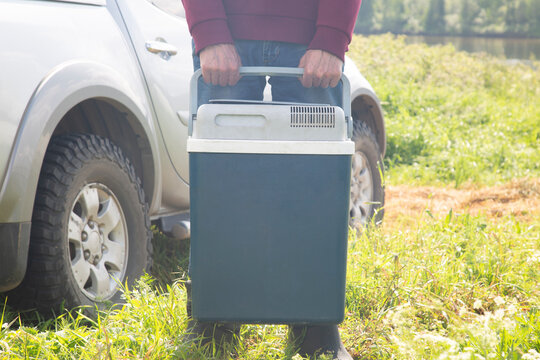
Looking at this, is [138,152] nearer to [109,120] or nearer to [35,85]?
[109,120]

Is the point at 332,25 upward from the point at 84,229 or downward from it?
upward

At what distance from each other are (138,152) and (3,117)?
0.80 m

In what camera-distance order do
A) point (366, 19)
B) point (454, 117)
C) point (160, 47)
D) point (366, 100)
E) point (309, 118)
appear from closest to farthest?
point (309, 118) < point (160, 47) < point (366, 100) < point (454, 117) < point (366, 19)

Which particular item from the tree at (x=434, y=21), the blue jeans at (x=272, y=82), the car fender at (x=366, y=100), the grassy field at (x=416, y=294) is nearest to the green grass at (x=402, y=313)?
the grassy field at (x=416, y=294)

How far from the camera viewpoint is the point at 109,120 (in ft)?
7.91

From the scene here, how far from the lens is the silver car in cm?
179

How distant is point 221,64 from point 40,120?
59 centimetres

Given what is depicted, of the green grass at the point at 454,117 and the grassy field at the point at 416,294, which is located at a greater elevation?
the green grass at the point at 454,117

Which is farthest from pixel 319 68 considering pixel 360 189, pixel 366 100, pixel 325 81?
pixel 366 100

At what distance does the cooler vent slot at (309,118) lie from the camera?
5.37 ft

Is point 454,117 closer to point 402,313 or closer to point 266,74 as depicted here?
point 402,313

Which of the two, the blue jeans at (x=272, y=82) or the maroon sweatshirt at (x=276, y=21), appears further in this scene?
the blue jeans at (x=272, y=82)

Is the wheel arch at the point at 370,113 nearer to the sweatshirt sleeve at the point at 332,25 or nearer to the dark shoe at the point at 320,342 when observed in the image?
the sweatshirt sleeve at the point at 332,25

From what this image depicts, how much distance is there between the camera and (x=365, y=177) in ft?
11.4
